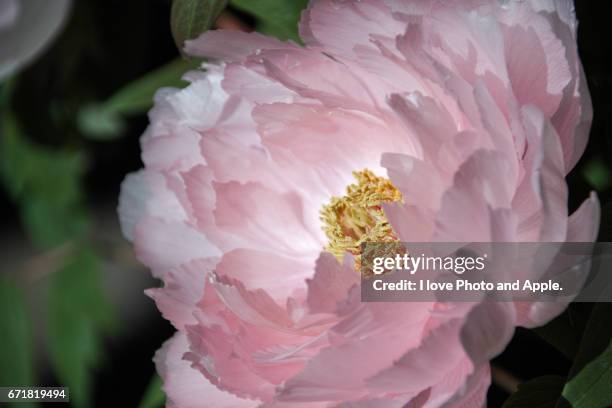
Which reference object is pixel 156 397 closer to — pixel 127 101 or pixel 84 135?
pixel 127 101

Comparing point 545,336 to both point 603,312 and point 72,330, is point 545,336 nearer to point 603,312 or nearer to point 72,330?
point 603,312

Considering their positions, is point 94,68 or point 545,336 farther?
point 94,68

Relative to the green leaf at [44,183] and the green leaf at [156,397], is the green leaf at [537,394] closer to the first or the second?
the green leaf at [156,397]

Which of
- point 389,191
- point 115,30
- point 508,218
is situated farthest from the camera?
point 115,30

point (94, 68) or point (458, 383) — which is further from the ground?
point (458, 383)

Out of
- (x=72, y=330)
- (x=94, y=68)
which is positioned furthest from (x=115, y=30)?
(x=72, y=330)

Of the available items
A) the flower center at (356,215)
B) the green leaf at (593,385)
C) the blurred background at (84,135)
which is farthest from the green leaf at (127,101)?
the green leaf at (593,385)

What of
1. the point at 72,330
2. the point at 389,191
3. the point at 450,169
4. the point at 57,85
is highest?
the point at 450,169

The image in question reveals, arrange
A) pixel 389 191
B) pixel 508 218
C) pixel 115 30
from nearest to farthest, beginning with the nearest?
pixel 508 218 < pixel 389 191 < pixel 115 30
